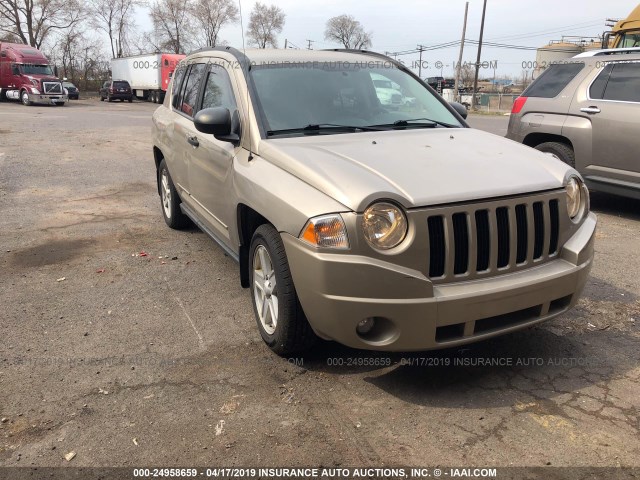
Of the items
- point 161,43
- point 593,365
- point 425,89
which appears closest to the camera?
point 593,365

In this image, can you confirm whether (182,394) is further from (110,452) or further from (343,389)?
(343,389)

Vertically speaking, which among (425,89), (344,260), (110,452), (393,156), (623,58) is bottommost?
(110,452)

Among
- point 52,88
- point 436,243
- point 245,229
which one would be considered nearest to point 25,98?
point 52,88

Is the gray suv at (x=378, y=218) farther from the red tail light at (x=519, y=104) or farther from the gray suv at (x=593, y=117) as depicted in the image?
the red tail light at (x=519, y=104)

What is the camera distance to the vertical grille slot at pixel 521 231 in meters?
2.94

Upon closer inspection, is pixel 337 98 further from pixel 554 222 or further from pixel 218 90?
pixel 554 222

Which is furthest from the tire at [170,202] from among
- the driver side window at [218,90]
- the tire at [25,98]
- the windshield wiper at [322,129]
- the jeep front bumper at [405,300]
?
the tire at [25,98]

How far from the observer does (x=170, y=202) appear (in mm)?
6070

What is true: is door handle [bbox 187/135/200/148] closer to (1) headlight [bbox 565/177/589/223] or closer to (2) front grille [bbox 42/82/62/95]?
(1) headlight [bbox 565/177/589/223]

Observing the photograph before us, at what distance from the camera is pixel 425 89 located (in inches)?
186

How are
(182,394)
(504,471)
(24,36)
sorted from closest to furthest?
(504,471), (182,394), (24,36)

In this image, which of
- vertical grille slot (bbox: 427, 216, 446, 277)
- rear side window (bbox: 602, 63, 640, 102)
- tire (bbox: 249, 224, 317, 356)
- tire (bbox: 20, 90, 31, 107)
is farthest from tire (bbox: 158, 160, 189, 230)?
tire (bbox: 20, 90, 31, 107)

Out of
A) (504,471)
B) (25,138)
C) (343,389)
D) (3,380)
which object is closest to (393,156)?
(343,389)

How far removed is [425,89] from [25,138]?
13420 mm
